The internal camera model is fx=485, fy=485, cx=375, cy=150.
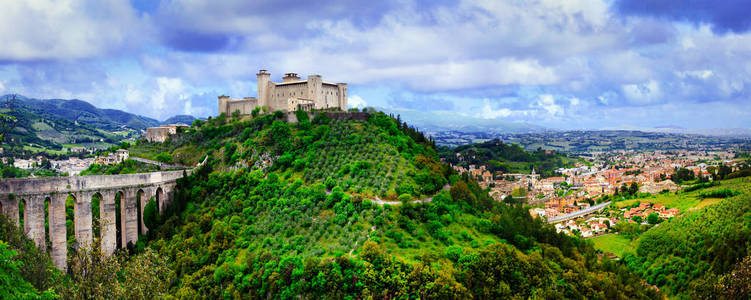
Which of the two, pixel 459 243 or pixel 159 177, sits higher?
pixel 159 177

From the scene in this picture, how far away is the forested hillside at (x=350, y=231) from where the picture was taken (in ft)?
114

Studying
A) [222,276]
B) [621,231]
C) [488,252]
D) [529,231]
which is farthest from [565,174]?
[222,276]

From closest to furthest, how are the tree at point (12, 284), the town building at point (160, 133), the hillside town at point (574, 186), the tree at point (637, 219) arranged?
the tree at point (12, 284) < the town building at point (160, 133) < the tree at point (637, 219) < the hillside town at point (574, 186)

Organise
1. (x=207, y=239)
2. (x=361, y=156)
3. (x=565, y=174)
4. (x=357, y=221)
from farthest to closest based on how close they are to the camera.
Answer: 1. (x=565, y=174)
2. (x=361, y=156)
3. (x=207, y=239)
4. (x=357, y=221)

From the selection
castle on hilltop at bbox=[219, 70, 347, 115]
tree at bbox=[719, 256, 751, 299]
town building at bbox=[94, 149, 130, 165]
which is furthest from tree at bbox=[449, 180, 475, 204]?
town building at bbox=[94, 149, 130, 165]

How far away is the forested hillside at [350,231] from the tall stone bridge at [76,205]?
132 inches

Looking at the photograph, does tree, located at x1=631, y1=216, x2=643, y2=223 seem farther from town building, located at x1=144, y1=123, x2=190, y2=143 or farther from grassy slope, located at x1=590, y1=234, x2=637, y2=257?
town building, located at x1=144, y1=123, x2=190, y2=143

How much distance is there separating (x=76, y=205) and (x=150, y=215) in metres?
8.75

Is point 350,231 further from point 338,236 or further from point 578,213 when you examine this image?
point 578,213

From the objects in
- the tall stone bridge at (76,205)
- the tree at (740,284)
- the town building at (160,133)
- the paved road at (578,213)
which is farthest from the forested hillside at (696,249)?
the town building at (160,133)

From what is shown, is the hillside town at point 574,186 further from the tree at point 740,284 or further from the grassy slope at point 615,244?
the tree at point 740,284

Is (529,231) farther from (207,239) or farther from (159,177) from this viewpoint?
(159,177)

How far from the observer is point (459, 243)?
40.7 m

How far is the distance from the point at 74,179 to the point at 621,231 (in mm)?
72286
